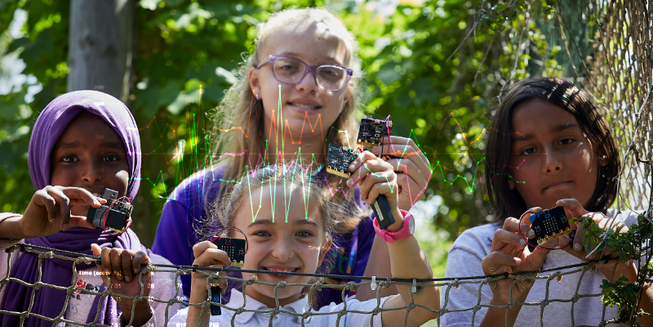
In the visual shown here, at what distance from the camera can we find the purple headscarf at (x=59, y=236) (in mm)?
2004

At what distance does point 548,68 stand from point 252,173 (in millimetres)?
1597

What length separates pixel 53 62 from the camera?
13.6ft

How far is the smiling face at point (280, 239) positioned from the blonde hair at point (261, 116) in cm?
36

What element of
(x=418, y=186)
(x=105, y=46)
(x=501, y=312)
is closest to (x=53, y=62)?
(x=105, y=46)

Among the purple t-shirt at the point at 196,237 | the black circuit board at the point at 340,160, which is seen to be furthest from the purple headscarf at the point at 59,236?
the black circuit board at the point at 340,160

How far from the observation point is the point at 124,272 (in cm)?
169

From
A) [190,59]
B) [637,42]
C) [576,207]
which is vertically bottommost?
[576,207]

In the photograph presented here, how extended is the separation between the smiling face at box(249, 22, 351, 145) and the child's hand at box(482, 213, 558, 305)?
982mm

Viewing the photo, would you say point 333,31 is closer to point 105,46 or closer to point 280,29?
point 280,29

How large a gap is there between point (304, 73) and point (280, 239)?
2.55 feet

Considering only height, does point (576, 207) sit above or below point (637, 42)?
below

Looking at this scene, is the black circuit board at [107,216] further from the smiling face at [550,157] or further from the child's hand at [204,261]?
the smiling face at [550,157]

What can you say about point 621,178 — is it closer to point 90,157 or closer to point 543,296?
point 543,296

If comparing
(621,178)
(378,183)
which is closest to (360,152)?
(378,183)
